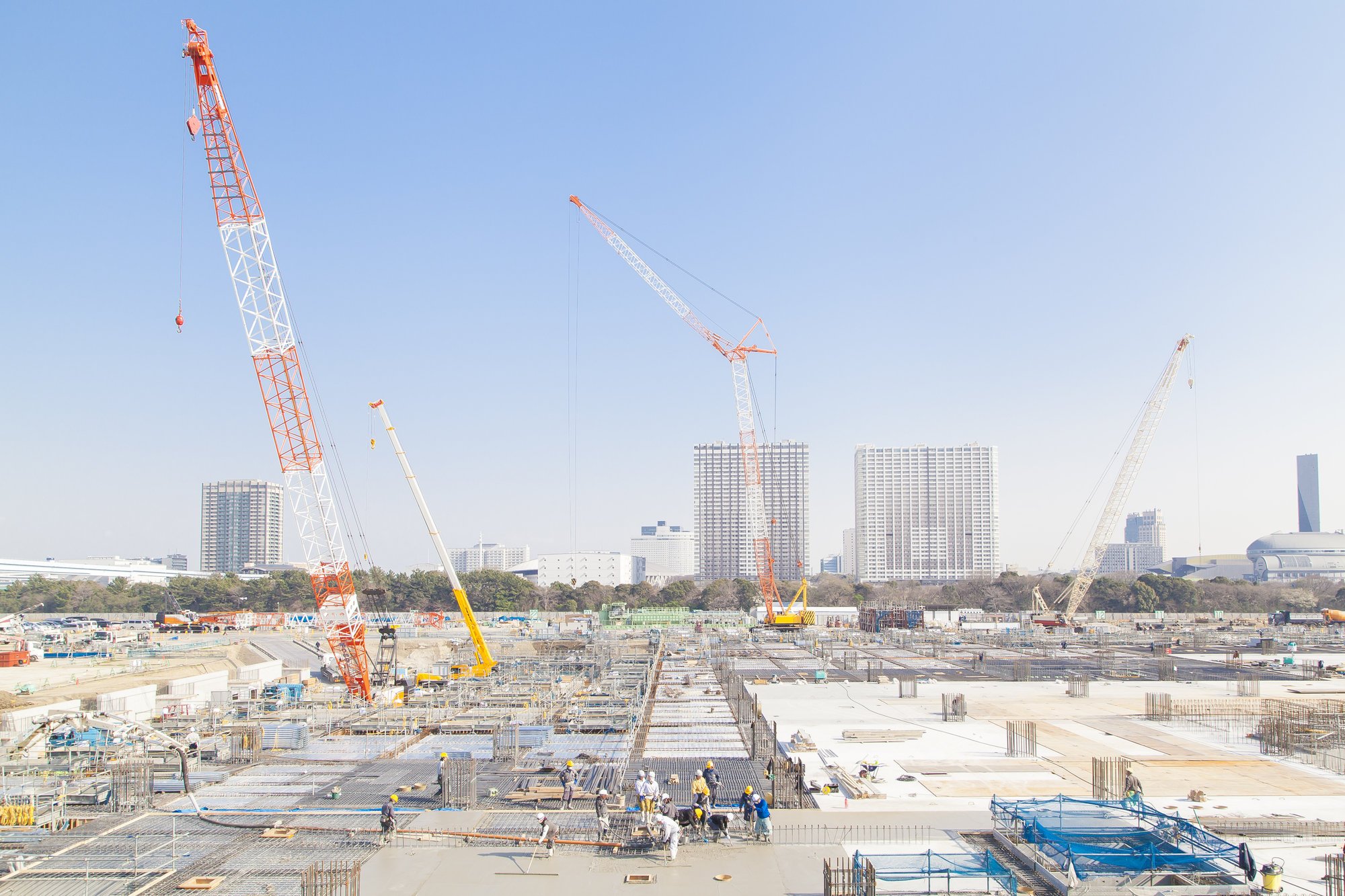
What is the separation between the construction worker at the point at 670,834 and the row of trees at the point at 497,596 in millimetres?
97934

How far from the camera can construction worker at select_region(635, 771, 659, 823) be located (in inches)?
641

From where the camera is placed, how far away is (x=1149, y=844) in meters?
15.4

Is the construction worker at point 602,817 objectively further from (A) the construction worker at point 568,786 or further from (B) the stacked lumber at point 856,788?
(B) the stacked lumber at point 856,788

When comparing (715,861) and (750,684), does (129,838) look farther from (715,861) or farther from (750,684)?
(750,684)

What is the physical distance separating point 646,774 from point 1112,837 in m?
9.21

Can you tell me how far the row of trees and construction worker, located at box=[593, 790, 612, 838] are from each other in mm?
96171

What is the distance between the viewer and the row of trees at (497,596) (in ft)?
365

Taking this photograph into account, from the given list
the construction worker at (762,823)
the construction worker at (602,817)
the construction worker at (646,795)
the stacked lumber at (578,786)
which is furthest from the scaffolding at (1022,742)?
the construction worker at (602,817)

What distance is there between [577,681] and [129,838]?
28923 mm

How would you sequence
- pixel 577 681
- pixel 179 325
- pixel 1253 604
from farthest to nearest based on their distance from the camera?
pixel 1253 604 → pixel 577 681 → pixel 179 325

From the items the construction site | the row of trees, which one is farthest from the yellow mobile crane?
the row of trees

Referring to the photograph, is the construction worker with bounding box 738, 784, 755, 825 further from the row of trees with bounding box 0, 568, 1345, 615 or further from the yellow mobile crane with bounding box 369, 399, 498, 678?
the row of trees with bounding box 0, 568, 1345, 615

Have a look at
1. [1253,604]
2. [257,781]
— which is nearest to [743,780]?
[257,781]

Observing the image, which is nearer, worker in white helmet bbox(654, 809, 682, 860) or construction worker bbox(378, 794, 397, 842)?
worker in white helmet bbox(654, 809, 682, 860)
